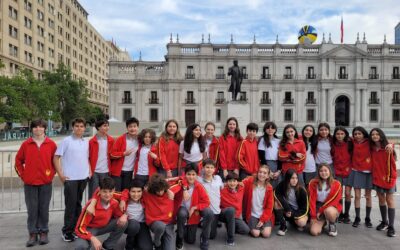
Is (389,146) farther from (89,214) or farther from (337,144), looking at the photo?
(89,214)

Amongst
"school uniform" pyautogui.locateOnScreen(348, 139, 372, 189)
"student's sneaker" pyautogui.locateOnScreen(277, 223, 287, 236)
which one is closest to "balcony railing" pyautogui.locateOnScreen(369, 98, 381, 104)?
"school uniform" pyautogui.locateOnScreen(348, 139, 372, 189)

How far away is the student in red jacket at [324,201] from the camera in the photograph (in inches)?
176

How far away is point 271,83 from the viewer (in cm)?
4144

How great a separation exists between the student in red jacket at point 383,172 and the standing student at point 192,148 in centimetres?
304

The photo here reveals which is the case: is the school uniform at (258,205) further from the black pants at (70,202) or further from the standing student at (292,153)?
the black pants at (70,202)

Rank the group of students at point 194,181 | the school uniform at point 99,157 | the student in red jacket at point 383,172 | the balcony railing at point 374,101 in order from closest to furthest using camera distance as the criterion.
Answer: the group of students at point 194,181 < the school uniform at point 99,157 < the student in red jacket at point 383,172 < the balcony railing at point 374,101

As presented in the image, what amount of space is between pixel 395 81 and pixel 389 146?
45.6 m

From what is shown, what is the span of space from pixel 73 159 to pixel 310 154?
4.27 meters

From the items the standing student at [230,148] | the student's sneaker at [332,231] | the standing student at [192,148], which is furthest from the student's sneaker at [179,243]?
the student's sneaker at [332,231]

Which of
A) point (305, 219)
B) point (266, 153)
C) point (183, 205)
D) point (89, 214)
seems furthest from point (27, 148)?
point (305, 219)

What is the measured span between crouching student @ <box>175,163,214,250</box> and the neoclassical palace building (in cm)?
3651

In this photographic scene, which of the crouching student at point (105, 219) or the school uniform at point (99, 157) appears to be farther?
the school uniform at point (99, 157)

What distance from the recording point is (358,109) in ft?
135

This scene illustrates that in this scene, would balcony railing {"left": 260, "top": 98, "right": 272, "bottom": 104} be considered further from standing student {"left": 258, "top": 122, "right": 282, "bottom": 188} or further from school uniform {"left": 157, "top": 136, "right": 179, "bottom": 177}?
school uniform {"left": 157, "top": 136, "right": 179, "bottom": 177}
